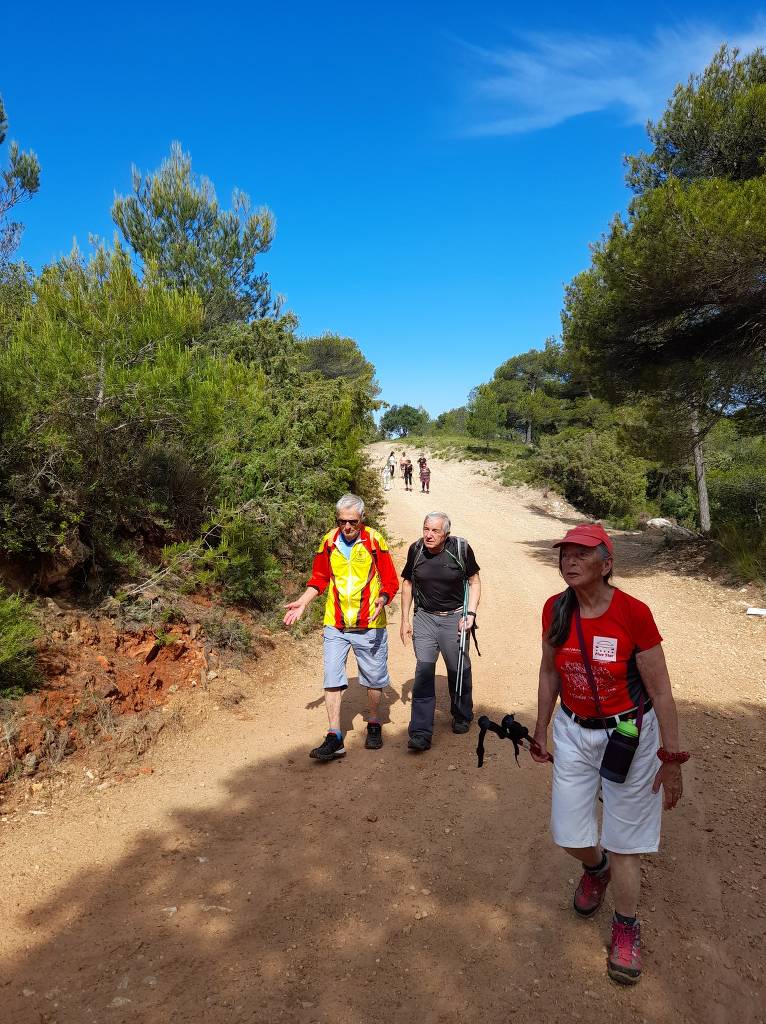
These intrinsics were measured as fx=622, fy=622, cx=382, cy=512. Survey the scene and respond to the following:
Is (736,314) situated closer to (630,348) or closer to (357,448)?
(630,348)

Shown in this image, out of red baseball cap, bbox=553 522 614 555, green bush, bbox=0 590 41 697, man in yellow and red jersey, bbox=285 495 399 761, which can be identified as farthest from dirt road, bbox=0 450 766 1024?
red baseball cap, bbox=553 522 614 555

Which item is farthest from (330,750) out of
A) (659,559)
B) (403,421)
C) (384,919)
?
(403,421)

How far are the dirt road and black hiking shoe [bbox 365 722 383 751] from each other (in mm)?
147

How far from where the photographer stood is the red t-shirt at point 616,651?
2.58m

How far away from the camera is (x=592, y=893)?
297 cm

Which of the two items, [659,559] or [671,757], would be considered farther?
[659,559]

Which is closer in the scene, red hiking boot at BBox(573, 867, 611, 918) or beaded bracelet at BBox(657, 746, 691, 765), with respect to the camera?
beaded bracelet at BBox(657, 746, 691, 765)

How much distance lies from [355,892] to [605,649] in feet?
6.18

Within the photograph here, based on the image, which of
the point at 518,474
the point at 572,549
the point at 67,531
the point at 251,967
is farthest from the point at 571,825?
the point at 518,474

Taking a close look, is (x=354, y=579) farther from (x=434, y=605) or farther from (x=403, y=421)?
(x=403, y=421)

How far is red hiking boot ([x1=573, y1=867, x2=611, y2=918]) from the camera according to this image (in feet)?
9.73

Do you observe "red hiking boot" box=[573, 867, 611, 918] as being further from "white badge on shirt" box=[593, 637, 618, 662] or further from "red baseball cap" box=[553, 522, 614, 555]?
"red baseball cap" box=[553, 522, 614, 555]

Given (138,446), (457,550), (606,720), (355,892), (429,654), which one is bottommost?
(355,892)

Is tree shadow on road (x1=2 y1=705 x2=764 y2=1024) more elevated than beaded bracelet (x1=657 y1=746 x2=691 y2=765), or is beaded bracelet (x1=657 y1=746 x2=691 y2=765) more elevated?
beaded bracelet (x1=657 y1=746 x2=691 y2=765)
